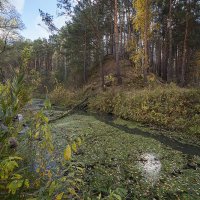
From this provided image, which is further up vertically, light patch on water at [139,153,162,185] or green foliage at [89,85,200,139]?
green foliage at [89,85,200,139]

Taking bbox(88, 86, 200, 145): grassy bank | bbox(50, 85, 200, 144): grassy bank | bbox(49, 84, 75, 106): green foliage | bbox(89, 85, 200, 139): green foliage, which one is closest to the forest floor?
bbox(50, 85, 200, 144): grassy bank

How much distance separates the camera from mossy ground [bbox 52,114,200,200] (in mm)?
4770

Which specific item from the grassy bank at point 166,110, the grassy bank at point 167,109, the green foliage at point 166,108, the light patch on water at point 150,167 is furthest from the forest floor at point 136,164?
the green foliage at point 166,108

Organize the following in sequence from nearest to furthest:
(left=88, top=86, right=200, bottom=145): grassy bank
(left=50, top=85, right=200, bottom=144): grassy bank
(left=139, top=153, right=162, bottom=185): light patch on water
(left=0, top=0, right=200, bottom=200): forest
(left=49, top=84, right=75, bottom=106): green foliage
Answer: (left=0, top=0, right=200, bottom=200): forest, (left=139, top=153, right=162, bottom=185): light patch on water, (left=50, top=85, right=200, bottom=144): grassy bank, (left=88, top=86, right=200, bottom=145): grassy bank, (left=49, top=84, right=75, bottom=106): green foliage

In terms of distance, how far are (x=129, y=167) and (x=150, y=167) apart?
1.80 ft

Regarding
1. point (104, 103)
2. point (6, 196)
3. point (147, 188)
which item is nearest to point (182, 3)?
point (104, 103)

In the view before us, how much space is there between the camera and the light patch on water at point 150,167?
5.51 meters

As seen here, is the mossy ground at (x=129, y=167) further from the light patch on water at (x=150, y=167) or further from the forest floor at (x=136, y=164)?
the light patch on water at (x=150, y=167)

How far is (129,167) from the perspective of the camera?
6062 mm

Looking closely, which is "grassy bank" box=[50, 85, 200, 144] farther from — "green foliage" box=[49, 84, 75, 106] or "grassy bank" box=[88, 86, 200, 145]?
"green foliage" box=[49, 84, 75, 106]

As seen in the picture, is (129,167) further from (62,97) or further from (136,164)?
(62,97)

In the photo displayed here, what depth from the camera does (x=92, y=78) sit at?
1128 inches

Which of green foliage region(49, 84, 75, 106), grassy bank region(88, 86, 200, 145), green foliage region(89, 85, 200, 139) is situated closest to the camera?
grassy bank region(88, 86, 200, 145)

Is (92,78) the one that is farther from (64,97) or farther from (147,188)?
(147,188)
